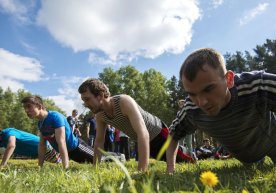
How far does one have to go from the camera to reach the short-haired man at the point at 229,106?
315cm

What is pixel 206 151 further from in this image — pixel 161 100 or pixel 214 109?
pixel 161 100

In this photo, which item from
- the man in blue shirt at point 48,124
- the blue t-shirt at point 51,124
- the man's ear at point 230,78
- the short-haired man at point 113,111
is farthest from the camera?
the blue t-shirt at point 51,124

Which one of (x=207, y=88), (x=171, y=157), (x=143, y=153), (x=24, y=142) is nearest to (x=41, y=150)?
(x=24, y=142)

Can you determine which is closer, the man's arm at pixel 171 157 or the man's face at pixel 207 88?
the man's face at pixel 207 88

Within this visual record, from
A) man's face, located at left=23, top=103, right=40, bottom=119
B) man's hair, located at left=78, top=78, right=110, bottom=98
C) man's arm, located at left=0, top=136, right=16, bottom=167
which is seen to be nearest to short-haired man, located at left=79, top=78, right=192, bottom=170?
man's hair, located at left=78, top=78, right=110, bottom=98

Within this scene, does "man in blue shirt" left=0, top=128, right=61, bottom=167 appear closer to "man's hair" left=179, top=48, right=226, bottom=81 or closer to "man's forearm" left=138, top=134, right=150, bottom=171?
"man's forearm" left=138, top=134, right=150, bottom=171

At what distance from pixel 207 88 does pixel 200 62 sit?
23 cm

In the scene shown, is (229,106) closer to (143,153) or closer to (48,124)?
(143,153)

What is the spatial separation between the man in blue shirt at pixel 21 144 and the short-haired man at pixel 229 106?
14.4ft

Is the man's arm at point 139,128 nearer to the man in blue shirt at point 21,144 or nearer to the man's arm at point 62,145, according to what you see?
the man's arm at point 62,145

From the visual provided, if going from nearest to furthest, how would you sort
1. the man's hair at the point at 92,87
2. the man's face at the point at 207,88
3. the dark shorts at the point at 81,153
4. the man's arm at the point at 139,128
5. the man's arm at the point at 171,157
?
the man's face at the point at 207,88, the man's arm at the point at 171,157, the man's arm at the point at 139,128, the man's hair at the point at 92,87, the dark shorts at the point at 81,153

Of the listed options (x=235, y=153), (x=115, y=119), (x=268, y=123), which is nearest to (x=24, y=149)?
(x=115, y=119)

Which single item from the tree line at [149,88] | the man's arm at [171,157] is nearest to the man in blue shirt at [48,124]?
the man's arm at [171,157]

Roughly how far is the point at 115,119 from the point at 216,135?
1766 mm
